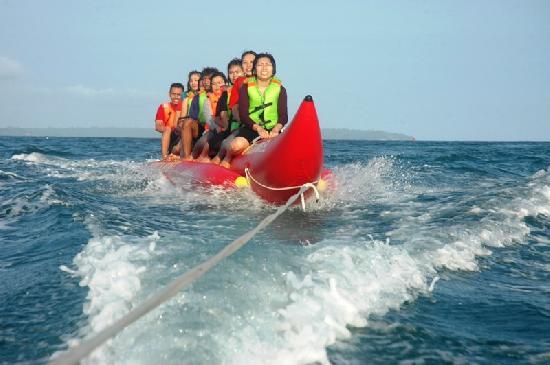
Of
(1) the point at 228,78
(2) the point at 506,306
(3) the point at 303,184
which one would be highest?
(1) the point at 228,78

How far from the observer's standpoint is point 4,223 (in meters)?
3.88

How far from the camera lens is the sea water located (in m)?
1.67

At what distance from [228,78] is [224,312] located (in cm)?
554

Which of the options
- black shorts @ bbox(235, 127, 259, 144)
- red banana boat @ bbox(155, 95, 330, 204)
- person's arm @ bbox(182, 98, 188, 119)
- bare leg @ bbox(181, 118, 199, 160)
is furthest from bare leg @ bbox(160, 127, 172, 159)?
red banana boat @ bbox(155, 95, 330, 204)

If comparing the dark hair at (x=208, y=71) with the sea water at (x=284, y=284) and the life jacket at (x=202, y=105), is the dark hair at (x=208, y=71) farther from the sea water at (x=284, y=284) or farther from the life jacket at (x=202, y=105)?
the sea water at (x=284, y=284)

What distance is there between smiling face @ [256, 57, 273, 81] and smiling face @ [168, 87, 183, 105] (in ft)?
11.5

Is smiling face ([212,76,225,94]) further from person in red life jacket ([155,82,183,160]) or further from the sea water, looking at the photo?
the sea water

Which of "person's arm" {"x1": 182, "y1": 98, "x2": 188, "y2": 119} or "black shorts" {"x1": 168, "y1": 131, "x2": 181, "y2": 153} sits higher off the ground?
"person's arm" {"x1": 182, "y1": 98, "x2": 188, "y2": 119}

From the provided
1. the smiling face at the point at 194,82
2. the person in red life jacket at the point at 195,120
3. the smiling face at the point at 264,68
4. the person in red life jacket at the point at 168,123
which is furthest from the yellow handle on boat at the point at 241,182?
the smiling face at the point at 194,82

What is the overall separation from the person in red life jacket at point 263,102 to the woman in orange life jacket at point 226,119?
1.21 ft

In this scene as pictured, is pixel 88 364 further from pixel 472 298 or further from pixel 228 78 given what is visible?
pixel 228 78

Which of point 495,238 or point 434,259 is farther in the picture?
point 495,238

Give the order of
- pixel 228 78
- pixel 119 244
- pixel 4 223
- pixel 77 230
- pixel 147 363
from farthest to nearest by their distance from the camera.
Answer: pixel 228 78
pixel 4 223
pixel 77 230
pixel 119 244
pixel 147 363

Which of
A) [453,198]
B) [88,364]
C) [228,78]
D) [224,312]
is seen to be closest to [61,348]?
[88,364]
